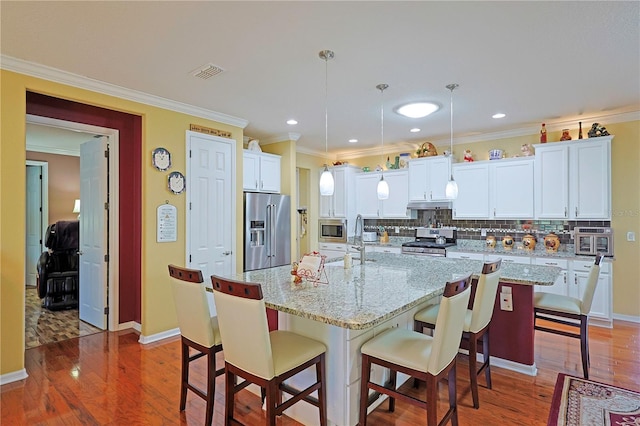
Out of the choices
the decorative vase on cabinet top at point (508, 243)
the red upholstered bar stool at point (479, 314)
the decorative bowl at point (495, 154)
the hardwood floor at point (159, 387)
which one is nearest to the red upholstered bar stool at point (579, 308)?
the hardwood floor at point (159, 387)


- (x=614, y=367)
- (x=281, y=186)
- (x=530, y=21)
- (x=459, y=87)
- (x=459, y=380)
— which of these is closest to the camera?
(x=530, y=21)

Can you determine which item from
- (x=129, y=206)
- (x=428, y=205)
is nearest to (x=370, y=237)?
(x=428, y=205)

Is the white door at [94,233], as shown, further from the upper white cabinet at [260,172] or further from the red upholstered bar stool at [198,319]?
the red upholstered bar stool at [198,319]

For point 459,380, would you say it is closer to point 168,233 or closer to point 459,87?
point 459,87

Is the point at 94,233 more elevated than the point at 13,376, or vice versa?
the point at 94,233

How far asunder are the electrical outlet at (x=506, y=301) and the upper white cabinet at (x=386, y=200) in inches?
119

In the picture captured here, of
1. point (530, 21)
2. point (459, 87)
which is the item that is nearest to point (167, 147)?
point (459, 87)

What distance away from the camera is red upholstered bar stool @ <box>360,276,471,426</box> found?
1.73 metres

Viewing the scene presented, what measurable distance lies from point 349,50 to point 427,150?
350 cm

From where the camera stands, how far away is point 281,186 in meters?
5.62

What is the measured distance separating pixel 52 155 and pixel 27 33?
5120mm

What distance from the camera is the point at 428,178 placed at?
18.2 feet

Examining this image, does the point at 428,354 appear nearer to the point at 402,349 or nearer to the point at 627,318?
the point at 402,349

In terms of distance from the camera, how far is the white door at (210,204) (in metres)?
4.08
